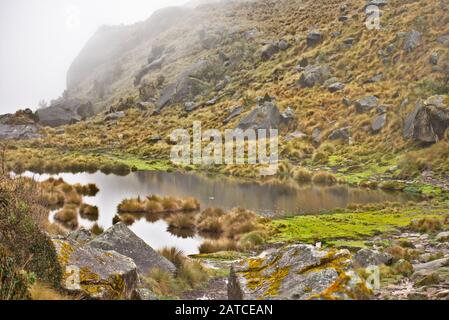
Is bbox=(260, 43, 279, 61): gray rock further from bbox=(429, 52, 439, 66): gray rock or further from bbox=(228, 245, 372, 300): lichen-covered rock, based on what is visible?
bbox=(228, 245, 372, 300): lichen-covered rock

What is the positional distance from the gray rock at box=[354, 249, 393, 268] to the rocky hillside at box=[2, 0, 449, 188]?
20266 millimetres

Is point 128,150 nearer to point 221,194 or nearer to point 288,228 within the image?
point 221,194

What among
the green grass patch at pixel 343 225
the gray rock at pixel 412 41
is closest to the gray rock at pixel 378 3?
the gray rock at pixel 412 41

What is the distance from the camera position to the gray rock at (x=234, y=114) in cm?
6782

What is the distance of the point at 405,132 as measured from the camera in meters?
41.5

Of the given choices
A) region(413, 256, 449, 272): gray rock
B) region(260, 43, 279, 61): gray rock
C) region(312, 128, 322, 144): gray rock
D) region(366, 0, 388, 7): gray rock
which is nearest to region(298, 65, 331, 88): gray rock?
region(312, 128, 322, 144): gray rock

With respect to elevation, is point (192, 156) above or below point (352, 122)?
below

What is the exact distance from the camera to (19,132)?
3388 inches

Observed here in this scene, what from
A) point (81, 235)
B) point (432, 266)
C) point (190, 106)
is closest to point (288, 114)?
point (190, 106)

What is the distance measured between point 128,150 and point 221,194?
36.5m

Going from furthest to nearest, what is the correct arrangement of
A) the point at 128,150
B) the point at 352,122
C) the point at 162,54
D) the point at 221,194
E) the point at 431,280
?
the point at 162,54 < the point at 128,150 < the point at 352,122 < the point at 221,194 < the point at 431,280

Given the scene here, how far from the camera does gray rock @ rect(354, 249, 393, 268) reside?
1283 centimetres

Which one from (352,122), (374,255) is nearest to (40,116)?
(352,122)

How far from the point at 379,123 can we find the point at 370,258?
36.1 meters
